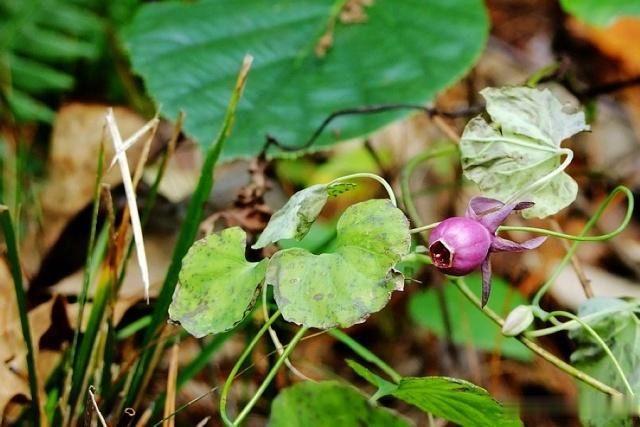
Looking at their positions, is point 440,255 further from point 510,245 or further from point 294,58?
point 294,58

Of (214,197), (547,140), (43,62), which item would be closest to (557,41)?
(214,197)

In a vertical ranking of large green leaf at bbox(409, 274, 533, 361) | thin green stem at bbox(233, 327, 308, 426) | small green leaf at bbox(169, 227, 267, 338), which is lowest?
large green leaf at bbox(409, 274, 533, 361)

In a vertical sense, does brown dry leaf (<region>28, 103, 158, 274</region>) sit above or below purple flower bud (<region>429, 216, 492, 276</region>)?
below

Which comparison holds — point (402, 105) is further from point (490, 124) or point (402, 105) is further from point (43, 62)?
point (43, 62)

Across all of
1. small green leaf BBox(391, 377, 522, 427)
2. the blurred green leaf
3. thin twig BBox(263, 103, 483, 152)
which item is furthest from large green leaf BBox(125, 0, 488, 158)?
small green leaf BBox(391, 377, 522, 427)

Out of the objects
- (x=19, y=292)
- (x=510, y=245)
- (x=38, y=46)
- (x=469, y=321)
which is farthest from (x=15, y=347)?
(x=38, y=46)

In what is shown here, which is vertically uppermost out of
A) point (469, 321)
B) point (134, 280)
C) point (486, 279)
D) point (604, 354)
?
point (486, 279)

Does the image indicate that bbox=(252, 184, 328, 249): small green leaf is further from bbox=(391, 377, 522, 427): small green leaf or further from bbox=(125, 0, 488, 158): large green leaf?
bbox=(125, 0, 488, 158): large green leaf
